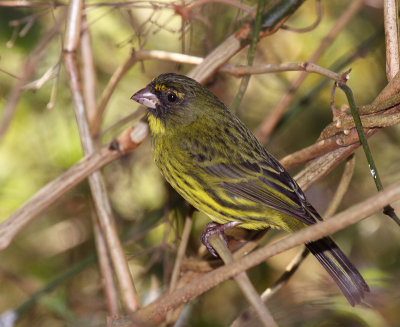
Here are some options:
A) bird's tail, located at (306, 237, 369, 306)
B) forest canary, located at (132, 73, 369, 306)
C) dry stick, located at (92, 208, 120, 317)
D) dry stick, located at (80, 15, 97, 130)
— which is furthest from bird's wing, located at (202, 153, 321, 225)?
dry stick, located at (80, 15, 97, 130)

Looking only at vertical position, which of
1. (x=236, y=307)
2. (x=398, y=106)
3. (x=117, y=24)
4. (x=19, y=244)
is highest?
(x=117, y=24)

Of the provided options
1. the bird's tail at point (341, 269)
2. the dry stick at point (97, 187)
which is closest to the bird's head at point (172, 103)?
the dry stick at point (97, 187)

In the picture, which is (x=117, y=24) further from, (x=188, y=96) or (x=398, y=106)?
(x=398, y=106)

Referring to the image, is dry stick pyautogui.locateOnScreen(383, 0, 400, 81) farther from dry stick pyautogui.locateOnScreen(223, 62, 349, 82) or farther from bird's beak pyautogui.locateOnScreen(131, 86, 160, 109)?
bird's beak pyautogui.locateOnScreen(131, 86, 160, 109)

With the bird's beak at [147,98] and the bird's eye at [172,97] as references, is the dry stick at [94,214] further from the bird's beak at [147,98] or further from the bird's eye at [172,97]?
the bird's eye at [172,97]

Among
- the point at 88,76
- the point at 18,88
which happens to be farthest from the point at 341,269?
the point at 88,76

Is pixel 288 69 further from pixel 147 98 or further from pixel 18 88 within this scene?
pixel 18 88

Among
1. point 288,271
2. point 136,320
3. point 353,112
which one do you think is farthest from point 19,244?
point 353,112

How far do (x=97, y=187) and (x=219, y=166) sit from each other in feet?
1.98

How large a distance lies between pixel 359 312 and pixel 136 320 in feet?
3.83

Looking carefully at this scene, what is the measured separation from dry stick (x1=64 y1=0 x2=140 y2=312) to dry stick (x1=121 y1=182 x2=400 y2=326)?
2.82 ft

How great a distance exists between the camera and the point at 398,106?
2252 millimetres

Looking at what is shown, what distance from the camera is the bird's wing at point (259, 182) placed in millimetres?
2566

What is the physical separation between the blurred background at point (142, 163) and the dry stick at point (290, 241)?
1462mm
